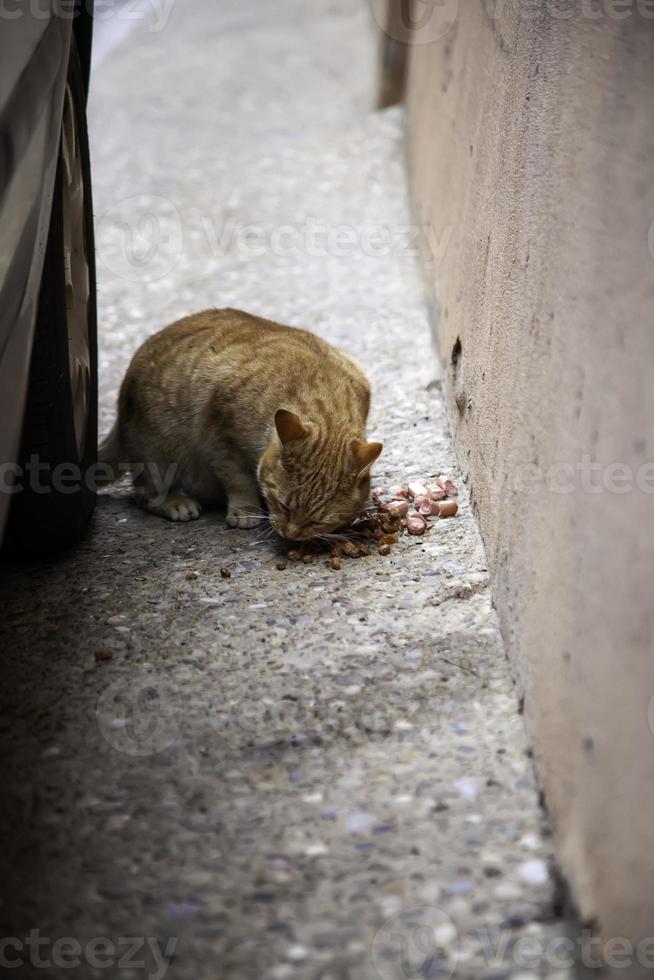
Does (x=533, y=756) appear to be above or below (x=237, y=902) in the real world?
above

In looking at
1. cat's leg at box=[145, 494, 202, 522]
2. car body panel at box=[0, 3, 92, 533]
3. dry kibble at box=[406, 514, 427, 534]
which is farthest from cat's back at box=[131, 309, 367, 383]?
car body panel at box=[0, 3, 92, 533]

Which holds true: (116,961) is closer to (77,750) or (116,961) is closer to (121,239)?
(77,750)

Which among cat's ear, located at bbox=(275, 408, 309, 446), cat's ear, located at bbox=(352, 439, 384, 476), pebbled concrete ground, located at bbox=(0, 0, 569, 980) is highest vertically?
cat's ear, located at bbox=(275, 408, 309, 446)

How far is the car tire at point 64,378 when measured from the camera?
313 cm

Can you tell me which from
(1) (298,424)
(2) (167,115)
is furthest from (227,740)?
(2) (167,115)

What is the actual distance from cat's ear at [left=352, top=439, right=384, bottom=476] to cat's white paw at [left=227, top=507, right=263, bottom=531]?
1.46ft

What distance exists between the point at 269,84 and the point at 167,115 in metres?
1.22

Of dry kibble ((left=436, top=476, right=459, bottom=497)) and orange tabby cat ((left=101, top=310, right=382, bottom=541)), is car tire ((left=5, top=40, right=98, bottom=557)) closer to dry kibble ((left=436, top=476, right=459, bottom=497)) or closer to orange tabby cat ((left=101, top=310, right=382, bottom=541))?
orange tabby cat ((left=101, top=310, right=382, bottom=541))

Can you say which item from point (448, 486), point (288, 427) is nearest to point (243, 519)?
point (288, 427)

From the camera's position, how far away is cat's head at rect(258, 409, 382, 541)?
362 centimetres

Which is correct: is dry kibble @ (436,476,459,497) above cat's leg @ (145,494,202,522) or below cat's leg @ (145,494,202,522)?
above

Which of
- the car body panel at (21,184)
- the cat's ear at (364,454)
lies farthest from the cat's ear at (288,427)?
the car body panel at (21,184)

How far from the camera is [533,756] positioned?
8.25ft

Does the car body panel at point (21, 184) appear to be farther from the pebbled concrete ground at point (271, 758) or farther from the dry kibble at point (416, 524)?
the dry kibble at point (416, 524)
